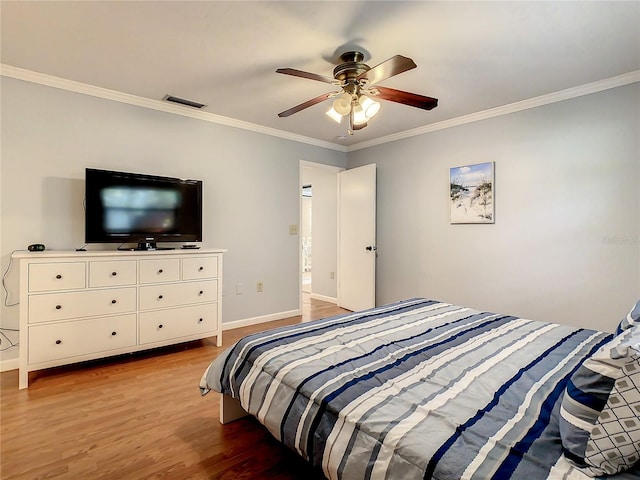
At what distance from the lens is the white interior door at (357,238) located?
4.62 m

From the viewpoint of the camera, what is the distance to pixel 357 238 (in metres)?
4.82

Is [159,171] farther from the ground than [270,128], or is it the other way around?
[270,128]

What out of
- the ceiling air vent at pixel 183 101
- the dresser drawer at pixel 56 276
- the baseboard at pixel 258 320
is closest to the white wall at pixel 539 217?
the baseboard at pixel 258 320

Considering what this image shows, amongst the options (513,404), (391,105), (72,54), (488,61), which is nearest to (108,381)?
(72,54)

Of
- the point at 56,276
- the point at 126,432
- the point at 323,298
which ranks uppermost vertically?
the point at 56,276

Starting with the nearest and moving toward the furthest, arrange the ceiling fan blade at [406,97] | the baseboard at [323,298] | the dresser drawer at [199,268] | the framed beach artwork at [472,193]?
the ceiling fan blade at [406,97] → the dresser drawer at [199,268] → the framed beach artwork at [472,193] → the baseboard at [323,298]

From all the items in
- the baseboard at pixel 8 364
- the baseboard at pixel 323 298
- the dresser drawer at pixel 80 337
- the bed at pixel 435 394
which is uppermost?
the bed at pixel 435 394

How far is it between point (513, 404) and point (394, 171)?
3.70 meters

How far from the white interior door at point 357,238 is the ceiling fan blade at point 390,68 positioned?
7.77 feet

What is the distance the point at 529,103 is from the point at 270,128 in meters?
2.84

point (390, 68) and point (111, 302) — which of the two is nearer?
point (390, 68)

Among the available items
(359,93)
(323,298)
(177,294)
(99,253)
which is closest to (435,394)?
(359,93)

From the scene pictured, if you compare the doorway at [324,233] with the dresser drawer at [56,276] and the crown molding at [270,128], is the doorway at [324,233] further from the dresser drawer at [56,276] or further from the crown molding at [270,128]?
the dresser drawer at [56,276]

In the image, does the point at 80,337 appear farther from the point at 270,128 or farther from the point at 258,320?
the point at 270,128
